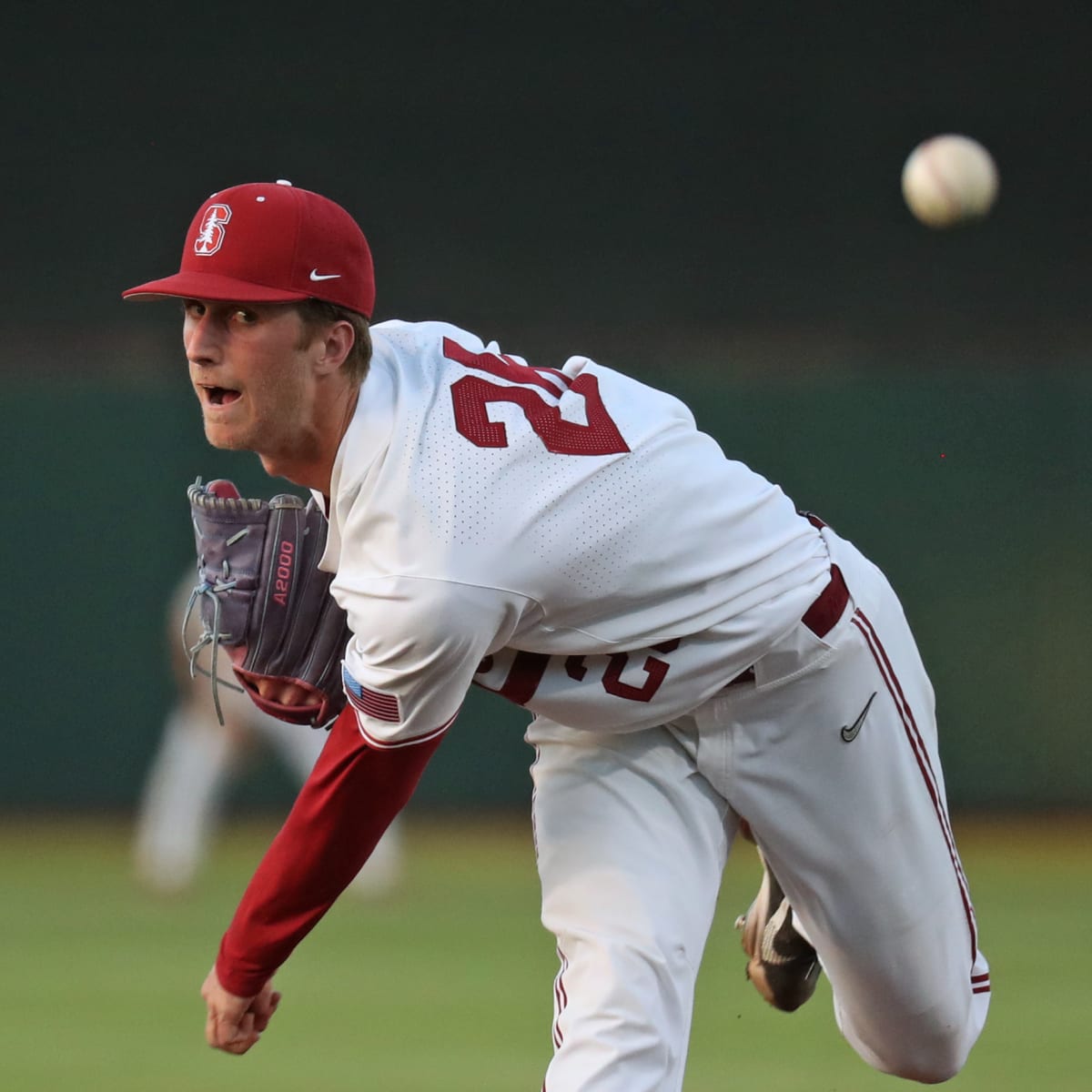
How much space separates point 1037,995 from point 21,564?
583 cm

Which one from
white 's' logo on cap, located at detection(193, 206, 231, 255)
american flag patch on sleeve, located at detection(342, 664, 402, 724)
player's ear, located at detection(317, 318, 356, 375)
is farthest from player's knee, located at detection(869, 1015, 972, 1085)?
white 's' logo on cap, located at detection(193, 206, 231, 255)

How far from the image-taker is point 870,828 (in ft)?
11.5

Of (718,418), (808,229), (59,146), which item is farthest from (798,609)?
(59,146)

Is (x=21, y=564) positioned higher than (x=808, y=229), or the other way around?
(x=808, y=229)

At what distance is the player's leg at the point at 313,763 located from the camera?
24.5 ft

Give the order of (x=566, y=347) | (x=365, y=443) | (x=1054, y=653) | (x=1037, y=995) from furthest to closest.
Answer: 1. (x=566, y=347)
2. (x=1054, y=653)
3. (x=1037, y=995)
4. (x=365, y=443)

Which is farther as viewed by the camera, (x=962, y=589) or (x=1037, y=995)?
(x=962, y=589)

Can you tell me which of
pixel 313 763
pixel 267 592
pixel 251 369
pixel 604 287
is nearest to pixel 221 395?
pixel 251 369

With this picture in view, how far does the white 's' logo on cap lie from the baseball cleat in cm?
187

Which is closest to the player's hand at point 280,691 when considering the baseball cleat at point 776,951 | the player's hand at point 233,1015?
the player's hand at point 233,1015

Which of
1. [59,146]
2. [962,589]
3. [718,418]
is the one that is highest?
[59,146]

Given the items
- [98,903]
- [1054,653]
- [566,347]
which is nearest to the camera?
[98,903]

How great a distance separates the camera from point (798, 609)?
3324mm

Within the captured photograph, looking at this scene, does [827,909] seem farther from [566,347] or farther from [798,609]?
[566,347]
